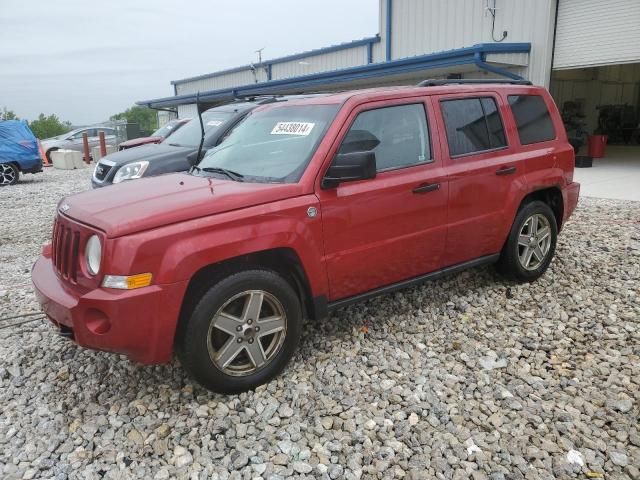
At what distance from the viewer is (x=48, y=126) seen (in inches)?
1864

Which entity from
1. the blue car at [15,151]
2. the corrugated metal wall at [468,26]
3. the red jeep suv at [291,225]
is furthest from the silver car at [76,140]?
the red jeep suv at [291,225]

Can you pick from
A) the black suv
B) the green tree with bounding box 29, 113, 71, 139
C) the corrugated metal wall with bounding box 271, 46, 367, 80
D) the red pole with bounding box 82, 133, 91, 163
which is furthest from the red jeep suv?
the green tree with bounding box 29, 113, 71, 139

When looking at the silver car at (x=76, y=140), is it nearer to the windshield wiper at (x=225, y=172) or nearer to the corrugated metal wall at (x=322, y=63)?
the corrugated metal wall at (x=322, y=63)

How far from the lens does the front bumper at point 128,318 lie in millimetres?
2734

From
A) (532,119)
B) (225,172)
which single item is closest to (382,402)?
(225,172)

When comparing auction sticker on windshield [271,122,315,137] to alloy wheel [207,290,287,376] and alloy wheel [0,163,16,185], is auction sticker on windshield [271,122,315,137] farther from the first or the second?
alloy wheel [0,163,16,185]

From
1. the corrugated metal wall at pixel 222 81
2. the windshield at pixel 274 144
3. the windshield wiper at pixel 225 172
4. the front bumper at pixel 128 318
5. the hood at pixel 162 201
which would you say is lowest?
the front bumper at pixel 128 318

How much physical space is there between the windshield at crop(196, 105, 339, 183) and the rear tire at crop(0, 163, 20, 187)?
39.8ft

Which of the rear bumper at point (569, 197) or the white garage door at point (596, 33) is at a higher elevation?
the white garage door at point (596, 33)

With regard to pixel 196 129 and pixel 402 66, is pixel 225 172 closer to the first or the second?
pixel 196 129

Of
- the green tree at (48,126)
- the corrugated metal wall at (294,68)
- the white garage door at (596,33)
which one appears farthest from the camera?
the green tree at (48,126)

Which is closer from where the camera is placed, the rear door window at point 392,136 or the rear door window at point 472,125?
the rear door window at point 392,136

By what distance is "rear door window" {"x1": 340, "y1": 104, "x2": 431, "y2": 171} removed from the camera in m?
3.62

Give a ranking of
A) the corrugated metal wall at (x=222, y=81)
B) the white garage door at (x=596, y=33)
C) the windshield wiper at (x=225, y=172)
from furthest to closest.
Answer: the corrugated metal wall at (x=222, y=81) < the white garage door at (x=596, y=33) < the windshield wiper at (x=225, y=172)
